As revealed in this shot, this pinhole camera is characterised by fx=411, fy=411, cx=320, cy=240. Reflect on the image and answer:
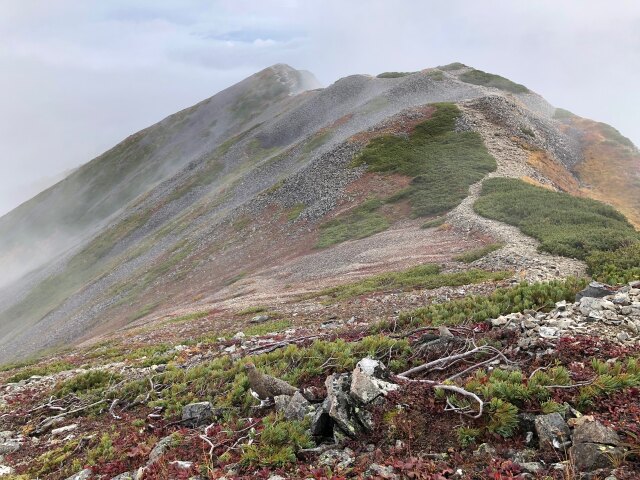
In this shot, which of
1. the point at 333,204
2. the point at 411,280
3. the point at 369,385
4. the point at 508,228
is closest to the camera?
the point at 369,385

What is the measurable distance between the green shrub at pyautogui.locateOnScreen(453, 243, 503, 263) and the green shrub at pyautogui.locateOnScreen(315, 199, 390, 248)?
14.1 metres

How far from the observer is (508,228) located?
30.7 m

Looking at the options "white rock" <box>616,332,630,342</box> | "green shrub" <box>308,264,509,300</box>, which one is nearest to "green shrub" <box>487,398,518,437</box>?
"white rock" <box>616,332,630,342</box>

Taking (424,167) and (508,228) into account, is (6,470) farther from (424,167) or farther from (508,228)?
(424,167)

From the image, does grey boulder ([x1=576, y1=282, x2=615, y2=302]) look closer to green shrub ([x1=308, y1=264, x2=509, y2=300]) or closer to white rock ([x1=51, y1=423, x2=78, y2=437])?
green shrub ([x1=308, y1=264, x2=509, y2=300])

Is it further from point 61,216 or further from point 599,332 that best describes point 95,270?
point 599,332

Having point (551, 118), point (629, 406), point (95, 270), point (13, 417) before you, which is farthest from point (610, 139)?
point (95, 270)

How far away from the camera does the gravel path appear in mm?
21469

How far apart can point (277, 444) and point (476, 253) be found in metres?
20.9

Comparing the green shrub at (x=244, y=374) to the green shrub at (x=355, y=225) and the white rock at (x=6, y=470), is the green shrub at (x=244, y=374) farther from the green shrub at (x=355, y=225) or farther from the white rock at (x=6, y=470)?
the green shrub at (x=355, y=225)

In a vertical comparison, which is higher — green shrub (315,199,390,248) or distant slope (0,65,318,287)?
distant slope (0,65,318,287)

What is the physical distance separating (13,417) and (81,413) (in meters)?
2.80

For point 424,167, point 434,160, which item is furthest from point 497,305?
point 434,160

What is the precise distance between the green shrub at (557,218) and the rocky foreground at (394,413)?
47.5 feet
